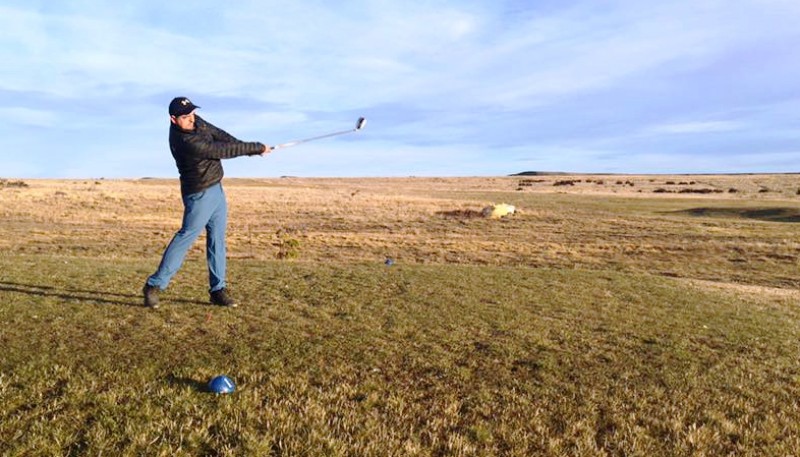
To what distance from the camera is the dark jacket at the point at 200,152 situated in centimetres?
723

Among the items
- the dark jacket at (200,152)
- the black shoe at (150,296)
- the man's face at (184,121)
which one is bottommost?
the black shoe at (150,296)

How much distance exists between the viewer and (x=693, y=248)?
31109 millimetres

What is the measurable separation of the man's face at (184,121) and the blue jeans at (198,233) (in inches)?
34.0

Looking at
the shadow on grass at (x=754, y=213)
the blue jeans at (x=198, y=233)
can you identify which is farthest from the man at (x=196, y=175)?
the shadow on grass at (x=754, y=213)

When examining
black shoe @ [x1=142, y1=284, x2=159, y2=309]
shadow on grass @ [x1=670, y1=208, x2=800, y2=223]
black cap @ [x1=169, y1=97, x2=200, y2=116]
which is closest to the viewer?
black cap @ [x1=169, y1=97, x2=200, y2=116]

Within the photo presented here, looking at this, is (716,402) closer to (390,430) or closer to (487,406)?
(487,406)

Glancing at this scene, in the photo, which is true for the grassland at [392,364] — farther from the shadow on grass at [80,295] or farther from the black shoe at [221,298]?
the black shoe at [221,298]

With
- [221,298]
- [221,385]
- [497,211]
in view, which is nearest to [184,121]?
[221,298]

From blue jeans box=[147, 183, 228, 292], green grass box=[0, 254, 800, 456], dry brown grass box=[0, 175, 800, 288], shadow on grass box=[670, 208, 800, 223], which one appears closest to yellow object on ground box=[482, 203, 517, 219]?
dry brown grass box=[0, 175, 800, 288]

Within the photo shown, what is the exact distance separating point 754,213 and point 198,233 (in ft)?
182

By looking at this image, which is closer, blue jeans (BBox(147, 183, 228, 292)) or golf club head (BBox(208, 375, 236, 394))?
golf club head (BBox(208, 375, 236, 394))

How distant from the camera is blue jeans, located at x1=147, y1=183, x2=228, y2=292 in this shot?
744 cm

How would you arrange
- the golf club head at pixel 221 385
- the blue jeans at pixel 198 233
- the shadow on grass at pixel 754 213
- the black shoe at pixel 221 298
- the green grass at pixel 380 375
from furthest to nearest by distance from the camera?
1. the shadow on grass at pixel 754 213
2. the black shoe at pixel 221 298
3. the blue jeans at pixel 198 233
4. the golf club head at pixel 221 385
5. the green grass at pixel 380 375

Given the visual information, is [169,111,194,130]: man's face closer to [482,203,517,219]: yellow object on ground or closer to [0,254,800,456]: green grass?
[0,254,800,456]: green grass
